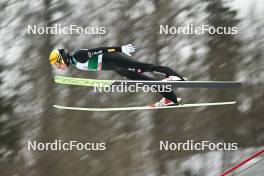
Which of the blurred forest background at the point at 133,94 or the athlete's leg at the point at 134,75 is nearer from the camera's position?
the athlete's leg at the point at 134,75

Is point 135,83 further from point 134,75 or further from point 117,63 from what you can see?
point 117,63

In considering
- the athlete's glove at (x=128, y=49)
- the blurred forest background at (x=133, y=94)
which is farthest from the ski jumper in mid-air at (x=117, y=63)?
the blurred forest background at (x=133, y=94)

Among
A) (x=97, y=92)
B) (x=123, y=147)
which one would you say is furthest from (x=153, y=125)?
(x=97, y=92)

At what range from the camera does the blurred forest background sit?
6.01 meters

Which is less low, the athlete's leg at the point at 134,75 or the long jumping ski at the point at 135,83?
the athlete's leg at the point at 134,75

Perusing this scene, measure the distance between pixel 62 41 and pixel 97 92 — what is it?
87 cm

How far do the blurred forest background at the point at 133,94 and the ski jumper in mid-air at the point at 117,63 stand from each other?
135 mm

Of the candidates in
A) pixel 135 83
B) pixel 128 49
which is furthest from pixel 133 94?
pixel 128 49

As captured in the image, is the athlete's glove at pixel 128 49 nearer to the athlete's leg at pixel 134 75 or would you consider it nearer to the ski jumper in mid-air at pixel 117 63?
the ski jumper in mid-air at pixel 117 63

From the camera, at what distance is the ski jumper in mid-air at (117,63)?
19.0 ft

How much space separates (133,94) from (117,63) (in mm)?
516

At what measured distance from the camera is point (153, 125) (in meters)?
6.04

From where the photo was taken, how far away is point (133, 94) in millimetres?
6012

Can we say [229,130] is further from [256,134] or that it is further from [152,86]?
[152,86]
